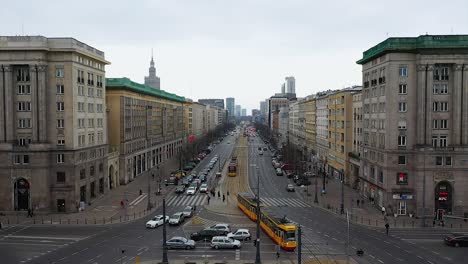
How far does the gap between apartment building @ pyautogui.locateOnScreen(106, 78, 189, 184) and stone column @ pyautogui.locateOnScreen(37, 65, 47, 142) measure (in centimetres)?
3290

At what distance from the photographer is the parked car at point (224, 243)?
56062mm

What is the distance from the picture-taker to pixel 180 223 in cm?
7125

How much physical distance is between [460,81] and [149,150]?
297ft

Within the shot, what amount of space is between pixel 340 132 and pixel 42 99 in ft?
234

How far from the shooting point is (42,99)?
258 feet

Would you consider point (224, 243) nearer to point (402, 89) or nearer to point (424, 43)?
point (402, 89)

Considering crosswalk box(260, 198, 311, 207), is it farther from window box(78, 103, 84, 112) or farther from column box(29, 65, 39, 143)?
column box(29, 65, 39, 143)

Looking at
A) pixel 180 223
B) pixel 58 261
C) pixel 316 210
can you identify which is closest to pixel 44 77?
pixel 180 223

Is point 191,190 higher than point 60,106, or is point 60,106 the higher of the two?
point 60,106

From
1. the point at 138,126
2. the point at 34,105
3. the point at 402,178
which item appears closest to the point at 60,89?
the point at 34,105

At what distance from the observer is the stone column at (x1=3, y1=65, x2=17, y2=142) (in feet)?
255

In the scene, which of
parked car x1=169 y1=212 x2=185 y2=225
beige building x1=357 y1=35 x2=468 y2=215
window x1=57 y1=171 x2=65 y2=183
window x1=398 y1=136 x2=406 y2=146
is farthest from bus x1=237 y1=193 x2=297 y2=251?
window x1=57 y1=171 x2=65 y2=183

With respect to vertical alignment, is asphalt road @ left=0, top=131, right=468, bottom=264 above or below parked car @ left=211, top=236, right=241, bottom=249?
below

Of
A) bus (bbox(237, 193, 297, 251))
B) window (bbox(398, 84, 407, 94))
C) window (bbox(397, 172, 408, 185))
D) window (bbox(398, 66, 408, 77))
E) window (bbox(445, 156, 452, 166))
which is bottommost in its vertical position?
bus (bbox(237, 193, 297, 251))
